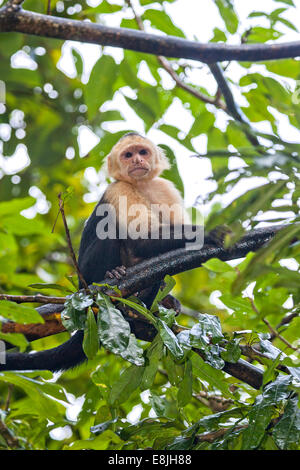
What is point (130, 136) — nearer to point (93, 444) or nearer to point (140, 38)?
point (140, 38)

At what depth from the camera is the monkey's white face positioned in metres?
4.67

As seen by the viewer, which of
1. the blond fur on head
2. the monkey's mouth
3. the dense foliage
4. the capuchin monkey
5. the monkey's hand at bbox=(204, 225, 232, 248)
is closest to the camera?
the dense foliage

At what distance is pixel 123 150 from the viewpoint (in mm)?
4840

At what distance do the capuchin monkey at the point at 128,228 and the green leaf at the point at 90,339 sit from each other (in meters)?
1.21

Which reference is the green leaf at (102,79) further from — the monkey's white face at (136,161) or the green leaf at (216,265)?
the green leaf at (216,265)

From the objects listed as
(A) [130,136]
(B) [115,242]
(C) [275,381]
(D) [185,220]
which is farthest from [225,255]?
(A) [130,136]

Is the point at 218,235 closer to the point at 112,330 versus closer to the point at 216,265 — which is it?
the point at 216,265

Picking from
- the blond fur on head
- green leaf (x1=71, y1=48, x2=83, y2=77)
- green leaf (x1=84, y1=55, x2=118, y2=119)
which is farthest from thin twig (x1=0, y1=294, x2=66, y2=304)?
the blond fur on head

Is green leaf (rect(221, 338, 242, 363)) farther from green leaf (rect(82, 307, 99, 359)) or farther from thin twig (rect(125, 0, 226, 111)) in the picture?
thin twig (rect(125, 0, 226, 111))

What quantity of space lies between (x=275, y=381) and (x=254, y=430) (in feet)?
0.68

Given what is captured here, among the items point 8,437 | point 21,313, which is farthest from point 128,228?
point 21,313

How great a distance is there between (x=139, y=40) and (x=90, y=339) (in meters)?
1.41

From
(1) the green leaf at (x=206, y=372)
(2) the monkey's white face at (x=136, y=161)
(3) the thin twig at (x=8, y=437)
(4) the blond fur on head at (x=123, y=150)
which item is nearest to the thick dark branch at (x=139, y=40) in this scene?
(1) the green leaf at (x=206, y=372)

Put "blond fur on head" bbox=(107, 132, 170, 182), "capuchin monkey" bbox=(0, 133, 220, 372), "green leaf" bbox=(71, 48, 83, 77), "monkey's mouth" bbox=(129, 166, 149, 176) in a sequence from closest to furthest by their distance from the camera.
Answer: "capuchin monkey" bbox=(0, 133, 220, 372), "green leaf" bbox=(71, 48, 83, 77), "monkey's mouth" bbox=(129, 166, 149, 176), "blond fur on head" bbox=(107, 132, 170, 182)
